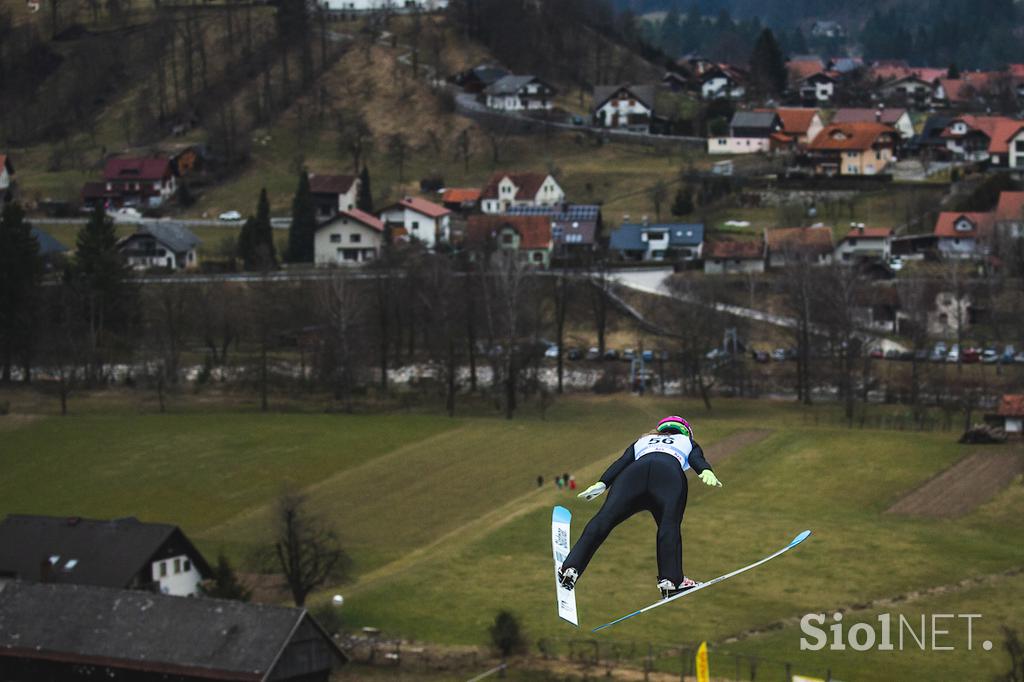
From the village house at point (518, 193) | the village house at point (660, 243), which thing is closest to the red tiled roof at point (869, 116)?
the village house at point (518, 193)

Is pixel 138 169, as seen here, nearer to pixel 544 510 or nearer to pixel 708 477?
pixel 544 510

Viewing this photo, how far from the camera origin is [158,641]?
37500 mm

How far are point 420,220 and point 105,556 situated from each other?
50.9 meters

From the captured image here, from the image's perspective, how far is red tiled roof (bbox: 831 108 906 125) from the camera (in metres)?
116

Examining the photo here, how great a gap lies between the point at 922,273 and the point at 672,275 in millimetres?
11455

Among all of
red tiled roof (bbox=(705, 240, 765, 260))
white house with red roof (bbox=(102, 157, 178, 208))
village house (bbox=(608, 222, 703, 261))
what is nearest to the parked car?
red tiled roof (bbox=(705, 240, 765, 260))

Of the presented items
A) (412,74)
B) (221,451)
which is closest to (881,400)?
(221,451)

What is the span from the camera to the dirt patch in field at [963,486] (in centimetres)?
5106

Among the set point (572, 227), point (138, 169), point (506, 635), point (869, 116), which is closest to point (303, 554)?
point (506, 635)

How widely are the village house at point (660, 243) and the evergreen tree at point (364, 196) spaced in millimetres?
15082

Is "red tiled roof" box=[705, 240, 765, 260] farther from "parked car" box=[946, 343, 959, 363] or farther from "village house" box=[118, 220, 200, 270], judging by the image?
"village house" box=[118, 220, 200, 270]

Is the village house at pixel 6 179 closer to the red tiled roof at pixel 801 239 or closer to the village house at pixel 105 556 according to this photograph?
the red tiled roof at pixel 801 239

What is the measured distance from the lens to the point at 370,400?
68.4 meters

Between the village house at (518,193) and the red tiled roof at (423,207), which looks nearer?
the red tiled roof at (423,207)
